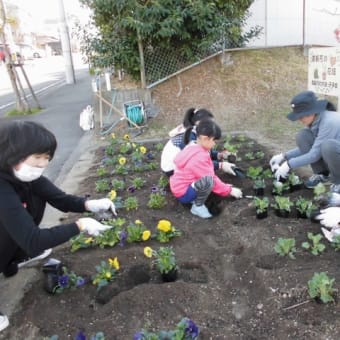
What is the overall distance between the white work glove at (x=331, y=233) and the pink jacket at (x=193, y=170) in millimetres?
945

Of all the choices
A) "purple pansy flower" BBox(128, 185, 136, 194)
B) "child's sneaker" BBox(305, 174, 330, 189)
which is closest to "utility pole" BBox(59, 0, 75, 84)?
"purple pansy flower" BBox(128, 185, 136, 194)

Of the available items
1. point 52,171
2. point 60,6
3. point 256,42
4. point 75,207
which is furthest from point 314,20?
point 60,6

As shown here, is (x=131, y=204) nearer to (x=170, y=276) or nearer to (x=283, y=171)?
(x=170, y=276)

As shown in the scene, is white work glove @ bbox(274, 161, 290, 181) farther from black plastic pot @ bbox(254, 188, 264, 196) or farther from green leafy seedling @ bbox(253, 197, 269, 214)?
green leafy seedling @ bbox(253, 197, 269, 214)

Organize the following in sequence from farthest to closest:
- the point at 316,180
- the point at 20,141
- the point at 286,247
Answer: the point at 316,180 < the point at 286,247 < the point at 20,141

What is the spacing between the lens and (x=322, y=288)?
1.96 m

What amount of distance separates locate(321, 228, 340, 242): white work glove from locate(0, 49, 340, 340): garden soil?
0.05 meters

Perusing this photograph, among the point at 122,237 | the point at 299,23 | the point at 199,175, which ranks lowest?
the point at 122,237

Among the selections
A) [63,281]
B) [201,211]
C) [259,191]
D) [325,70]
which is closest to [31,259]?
[63,281]

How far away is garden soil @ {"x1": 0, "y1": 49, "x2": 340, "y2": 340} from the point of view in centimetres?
198

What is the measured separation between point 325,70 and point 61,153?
164 inches

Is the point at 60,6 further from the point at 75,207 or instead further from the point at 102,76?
the point at 75,207

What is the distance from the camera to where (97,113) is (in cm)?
792

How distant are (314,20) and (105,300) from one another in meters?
9.56
